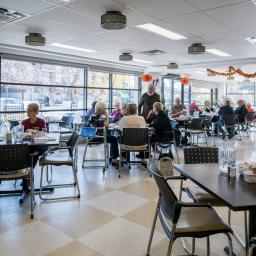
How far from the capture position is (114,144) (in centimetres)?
527

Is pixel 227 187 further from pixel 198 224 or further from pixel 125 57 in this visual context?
pixel 125 57

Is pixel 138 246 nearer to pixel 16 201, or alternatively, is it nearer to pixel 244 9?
pixel 16 201

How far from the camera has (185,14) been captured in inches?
160

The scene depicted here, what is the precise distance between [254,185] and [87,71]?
750cm

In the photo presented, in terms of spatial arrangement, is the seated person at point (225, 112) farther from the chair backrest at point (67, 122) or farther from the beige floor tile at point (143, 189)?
the beige floor tile at point (143, 189)

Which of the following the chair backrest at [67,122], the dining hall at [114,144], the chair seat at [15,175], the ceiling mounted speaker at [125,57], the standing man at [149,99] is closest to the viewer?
the dining hall at [114,144]

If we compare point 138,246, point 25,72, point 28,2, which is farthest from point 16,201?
point 25,72

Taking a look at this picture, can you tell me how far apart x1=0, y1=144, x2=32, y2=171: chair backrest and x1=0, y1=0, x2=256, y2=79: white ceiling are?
198cm

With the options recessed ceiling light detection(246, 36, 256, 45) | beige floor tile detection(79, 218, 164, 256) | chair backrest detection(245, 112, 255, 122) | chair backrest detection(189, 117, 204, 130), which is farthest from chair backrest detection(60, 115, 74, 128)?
chair backrest detection(245, 112, 255, 122)

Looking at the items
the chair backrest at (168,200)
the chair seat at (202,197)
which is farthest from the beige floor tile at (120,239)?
the chair backrest at (168,200)

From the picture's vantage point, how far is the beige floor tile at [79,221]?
8.68 feet

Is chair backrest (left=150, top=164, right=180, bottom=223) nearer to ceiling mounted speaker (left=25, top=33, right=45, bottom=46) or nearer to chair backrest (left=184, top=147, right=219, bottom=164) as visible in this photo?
chair backrest (left=184, top=147, right=219, bottom=164)

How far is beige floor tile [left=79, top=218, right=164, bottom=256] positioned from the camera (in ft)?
7.59

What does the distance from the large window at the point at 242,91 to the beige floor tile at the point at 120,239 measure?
53.4 ft
